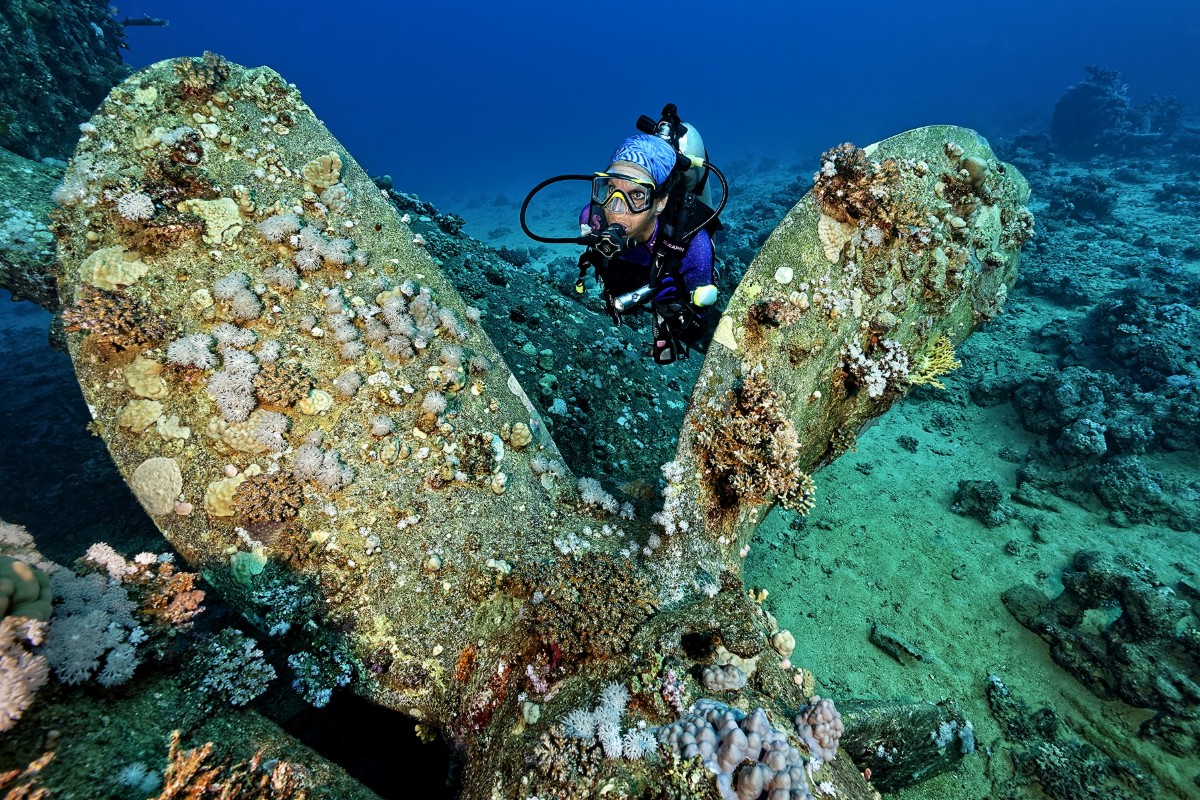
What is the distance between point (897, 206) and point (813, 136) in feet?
219

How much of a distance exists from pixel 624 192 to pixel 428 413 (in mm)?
2958

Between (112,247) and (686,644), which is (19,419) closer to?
(112,247)

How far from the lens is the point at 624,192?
5.05 m

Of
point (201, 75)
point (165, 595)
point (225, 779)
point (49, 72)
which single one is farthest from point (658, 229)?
point (49, 72)

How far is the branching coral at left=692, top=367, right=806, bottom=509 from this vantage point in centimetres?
412

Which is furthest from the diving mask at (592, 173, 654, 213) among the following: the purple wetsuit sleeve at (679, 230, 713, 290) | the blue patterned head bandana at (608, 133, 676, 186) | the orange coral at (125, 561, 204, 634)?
the orange coral at (125, 561, 204, 634)

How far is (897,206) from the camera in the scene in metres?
4.61

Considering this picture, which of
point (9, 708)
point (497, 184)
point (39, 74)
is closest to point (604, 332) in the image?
point (9, 708)

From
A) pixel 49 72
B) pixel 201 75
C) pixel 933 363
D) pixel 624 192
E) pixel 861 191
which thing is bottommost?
pixel 201 75

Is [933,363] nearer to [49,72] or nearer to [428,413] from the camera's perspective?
[428,413]

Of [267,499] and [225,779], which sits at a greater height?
[267,499]

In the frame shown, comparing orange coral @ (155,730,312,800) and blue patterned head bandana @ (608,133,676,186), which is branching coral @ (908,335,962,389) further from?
orange coral @ (155,730,312,800)

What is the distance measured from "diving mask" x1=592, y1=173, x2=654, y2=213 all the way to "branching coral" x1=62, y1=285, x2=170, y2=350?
414cm

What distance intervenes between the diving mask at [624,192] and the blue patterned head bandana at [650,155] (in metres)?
0.16
